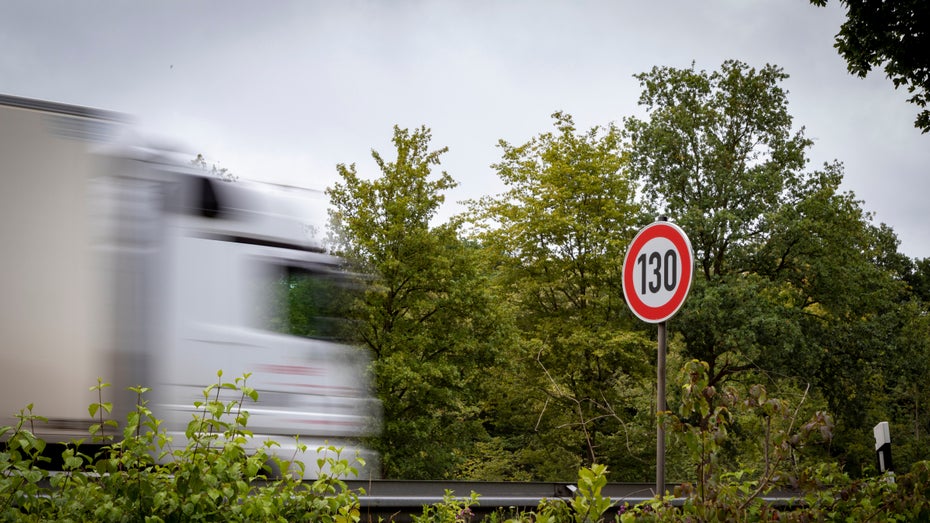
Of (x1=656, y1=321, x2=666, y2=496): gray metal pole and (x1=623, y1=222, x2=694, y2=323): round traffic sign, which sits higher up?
(x1=623, y1=222, x2=694, y2=323): round traffic sign

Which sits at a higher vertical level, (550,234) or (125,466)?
(550,234)

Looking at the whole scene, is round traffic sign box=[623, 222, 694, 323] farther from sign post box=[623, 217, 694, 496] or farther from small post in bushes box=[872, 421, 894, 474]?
small post in bushes box=[872, 421, 894, 474]

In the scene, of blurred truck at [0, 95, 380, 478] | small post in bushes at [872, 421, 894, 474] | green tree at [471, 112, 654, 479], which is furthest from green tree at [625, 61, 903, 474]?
blurred truck at [0, 95, 380, 478]

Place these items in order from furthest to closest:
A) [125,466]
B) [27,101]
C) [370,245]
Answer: [370,245]
[27,101]
[125,466]

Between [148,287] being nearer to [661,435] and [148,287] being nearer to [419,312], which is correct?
[661,435]

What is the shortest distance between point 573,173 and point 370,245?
7611 mm

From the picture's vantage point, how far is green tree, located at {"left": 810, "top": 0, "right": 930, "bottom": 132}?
36.8 ft

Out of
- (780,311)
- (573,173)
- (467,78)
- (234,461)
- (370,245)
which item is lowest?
(234,461)

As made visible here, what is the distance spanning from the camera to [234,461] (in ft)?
10.6

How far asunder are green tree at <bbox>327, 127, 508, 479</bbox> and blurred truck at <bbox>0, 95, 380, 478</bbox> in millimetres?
12315

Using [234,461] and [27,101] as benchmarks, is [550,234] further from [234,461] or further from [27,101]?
[234,461]

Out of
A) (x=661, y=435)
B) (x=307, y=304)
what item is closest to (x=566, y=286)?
(x=307, y=304)

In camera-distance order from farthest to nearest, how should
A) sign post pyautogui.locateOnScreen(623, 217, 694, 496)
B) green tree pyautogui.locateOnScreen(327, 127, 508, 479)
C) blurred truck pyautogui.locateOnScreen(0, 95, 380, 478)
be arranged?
green tree pyautogui.locateOnScreen(327, 127, 508, 479) → blurred truck pyautogui.locateOnScreen(0, 95, 380, 478) → sign post pyautogui.locateOnScreen(623, 217, 694, 496)

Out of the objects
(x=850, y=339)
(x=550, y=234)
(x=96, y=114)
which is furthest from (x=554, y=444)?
(x=96, y=114)
